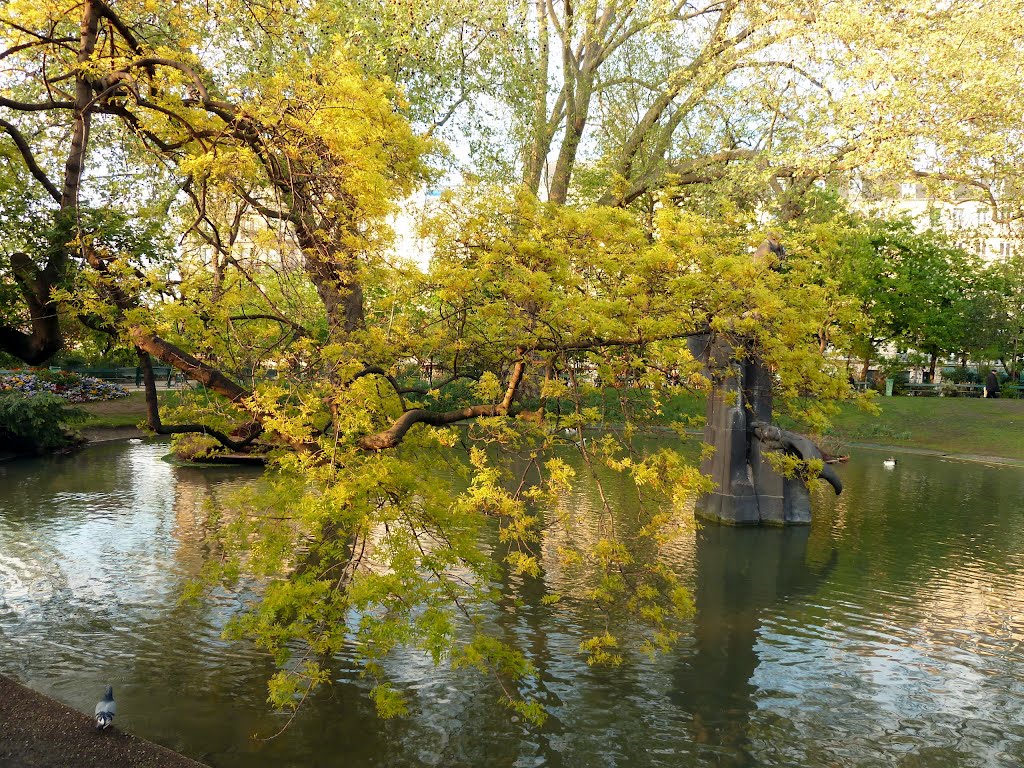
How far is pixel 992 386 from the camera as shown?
137 ft

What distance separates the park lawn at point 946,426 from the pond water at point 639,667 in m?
18.1

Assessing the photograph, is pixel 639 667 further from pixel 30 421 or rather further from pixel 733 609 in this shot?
pixel 30 421

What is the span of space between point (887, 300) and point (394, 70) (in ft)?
99.1

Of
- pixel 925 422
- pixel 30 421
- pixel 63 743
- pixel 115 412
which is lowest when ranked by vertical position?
pixel 63 743

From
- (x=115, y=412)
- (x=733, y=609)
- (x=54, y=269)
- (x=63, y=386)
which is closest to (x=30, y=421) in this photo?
(x=63, y=386)

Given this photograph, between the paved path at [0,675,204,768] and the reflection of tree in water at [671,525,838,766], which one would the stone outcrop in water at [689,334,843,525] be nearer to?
the reflection of tree in water at [671,525,838,766]

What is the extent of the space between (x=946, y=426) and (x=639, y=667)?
30162mm

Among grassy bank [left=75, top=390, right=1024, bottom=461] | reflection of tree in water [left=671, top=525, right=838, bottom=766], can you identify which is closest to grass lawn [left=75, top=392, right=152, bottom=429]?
grassy bank [left=75, top=390, right=1024, bottom=461]

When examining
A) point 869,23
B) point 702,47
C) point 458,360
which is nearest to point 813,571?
point 458,360

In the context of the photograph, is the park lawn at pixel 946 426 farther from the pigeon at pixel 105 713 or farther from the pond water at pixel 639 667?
the pigeon at pixel 105 713

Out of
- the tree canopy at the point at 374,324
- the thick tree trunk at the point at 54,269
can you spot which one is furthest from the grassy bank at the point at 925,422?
the thick tree trunk at the point at 54,269

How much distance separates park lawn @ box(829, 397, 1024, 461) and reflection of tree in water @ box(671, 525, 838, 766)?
56.6 ft

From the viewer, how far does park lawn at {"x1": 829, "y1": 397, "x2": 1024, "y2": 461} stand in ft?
99.9

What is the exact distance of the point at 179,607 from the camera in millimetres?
9812
